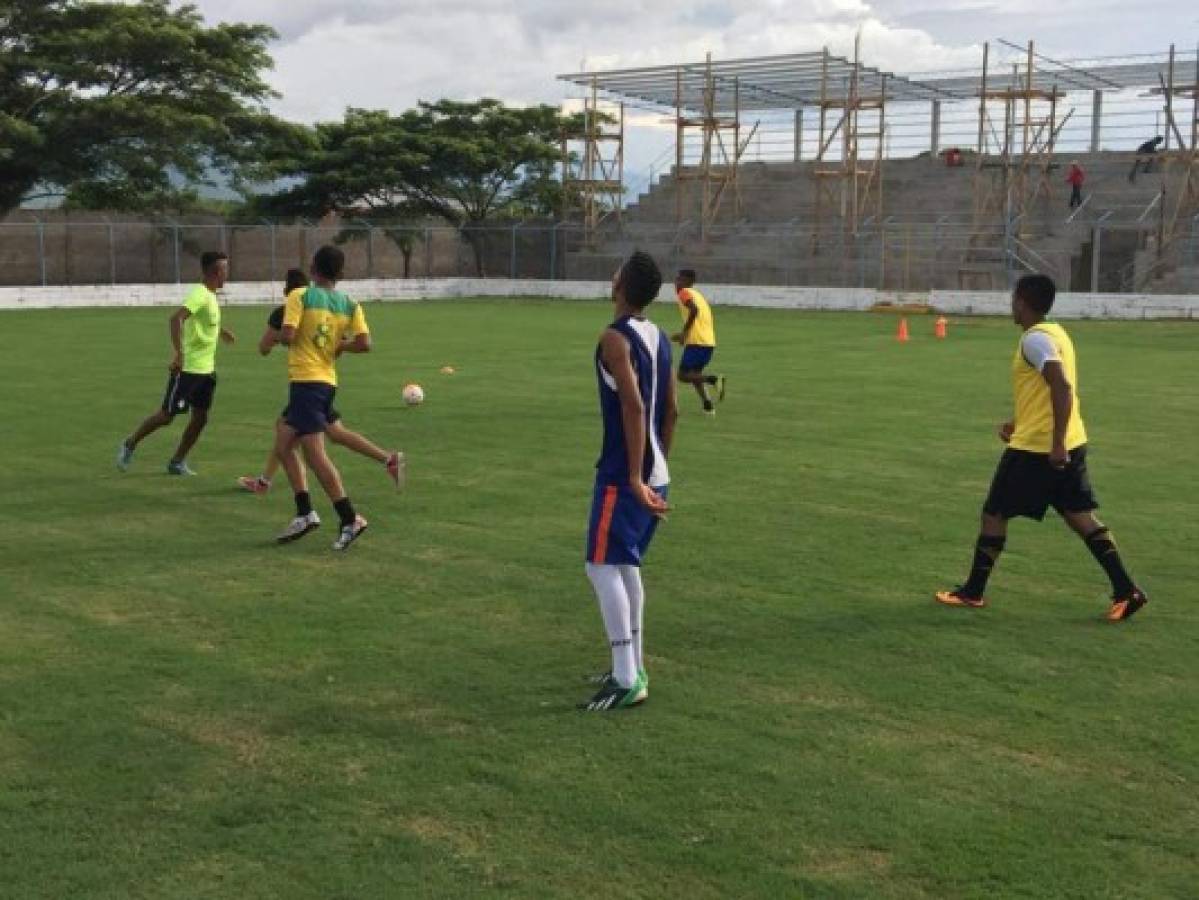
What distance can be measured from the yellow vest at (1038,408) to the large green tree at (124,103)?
37833 mm

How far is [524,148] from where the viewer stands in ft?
173

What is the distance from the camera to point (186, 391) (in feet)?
35.1

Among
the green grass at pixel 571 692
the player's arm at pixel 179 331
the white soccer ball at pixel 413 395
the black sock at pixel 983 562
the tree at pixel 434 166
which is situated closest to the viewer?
the green grass at pixel 571 692

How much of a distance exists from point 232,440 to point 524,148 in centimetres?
4186

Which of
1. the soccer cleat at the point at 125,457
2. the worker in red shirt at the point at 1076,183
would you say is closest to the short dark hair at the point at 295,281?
the soccer cleat at the point at 125,457

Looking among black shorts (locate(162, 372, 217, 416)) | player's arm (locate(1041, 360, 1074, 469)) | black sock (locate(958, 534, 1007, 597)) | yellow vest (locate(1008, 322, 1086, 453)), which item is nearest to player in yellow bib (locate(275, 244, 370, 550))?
black shorts (locate(162, 372, 217, 416))

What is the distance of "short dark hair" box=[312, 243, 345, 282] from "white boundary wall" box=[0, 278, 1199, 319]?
29683mm

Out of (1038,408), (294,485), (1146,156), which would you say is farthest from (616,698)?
(1146,156)

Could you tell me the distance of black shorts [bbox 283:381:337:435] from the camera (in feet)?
27.7

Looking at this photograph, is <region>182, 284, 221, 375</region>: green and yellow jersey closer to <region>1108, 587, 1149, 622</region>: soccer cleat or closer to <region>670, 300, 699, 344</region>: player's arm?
<region>670, 300, 699, 344</region>: player's arm

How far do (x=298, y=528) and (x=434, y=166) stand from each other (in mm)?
45518

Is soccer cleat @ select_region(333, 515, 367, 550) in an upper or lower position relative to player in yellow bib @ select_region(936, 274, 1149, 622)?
lower

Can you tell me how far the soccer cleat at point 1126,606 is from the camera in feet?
21.9

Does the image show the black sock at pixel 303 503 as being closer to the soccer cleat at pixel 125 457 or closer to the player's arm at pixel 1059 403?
the soccer cleat at pixel 125 457
